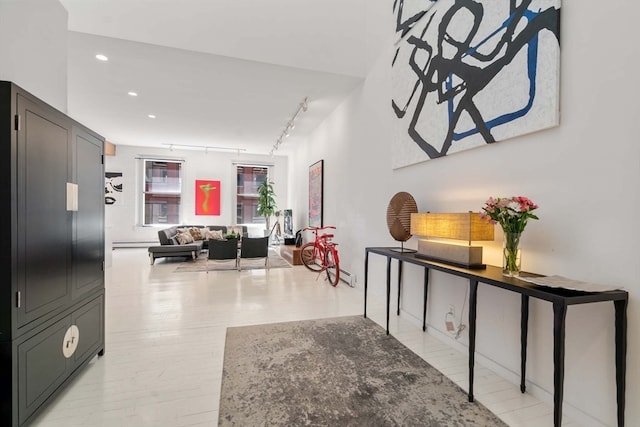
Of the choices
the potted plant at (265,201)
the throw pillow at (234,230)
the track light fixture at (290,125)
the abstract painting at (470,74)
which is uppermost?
the track light fixture at (290,125)

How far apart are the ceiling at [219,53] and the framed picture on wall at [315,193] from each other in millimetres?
1447

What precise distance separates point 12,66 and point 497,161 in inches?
144

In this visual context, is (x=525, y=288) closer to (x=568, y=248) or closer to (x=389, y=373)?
(x=568, y=248)

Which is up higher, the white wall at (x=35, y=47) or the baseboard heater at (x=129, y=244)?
the white wall at (x=35, y=47)

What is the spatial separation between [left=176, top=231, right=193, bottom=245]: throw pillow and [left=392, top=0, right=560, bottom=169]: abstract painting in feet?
20.4

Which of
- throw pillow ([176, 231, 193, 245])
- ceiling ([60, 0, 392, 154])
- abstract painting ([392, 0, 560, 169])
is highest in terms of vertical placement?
ceiling ([60, 0, 392, 154])

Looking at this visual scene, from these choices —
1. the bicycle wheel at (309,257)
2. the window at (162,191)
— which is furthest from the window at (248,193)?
the bicycle wheel at (309,257)

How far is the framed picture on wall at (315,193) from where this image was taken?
6781 millimetres

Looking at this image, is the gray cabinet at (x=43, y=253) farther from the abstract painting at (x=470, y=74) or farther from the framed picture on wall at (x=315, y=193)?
the framed picture on wall at (x=315, y=193)

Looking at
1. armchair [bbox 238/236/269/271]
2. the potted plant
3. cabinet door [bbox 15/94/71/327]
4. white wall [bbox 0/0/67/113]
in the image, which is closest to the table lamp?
cabinet door [bbox 15/94/71/327]

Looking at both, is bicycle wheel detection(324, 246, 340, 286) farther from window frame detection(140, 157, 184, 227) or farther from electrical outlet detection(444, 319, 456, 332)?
window frame detection(140, 157, 184, 227)

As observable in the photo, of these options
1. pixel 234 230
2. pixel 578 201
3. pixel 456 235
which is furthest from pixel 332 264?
Answer: pixel 234 230

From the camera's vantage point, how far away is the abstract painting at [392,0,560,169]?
6.29 ft

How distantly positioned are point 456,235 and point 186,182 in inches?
375
